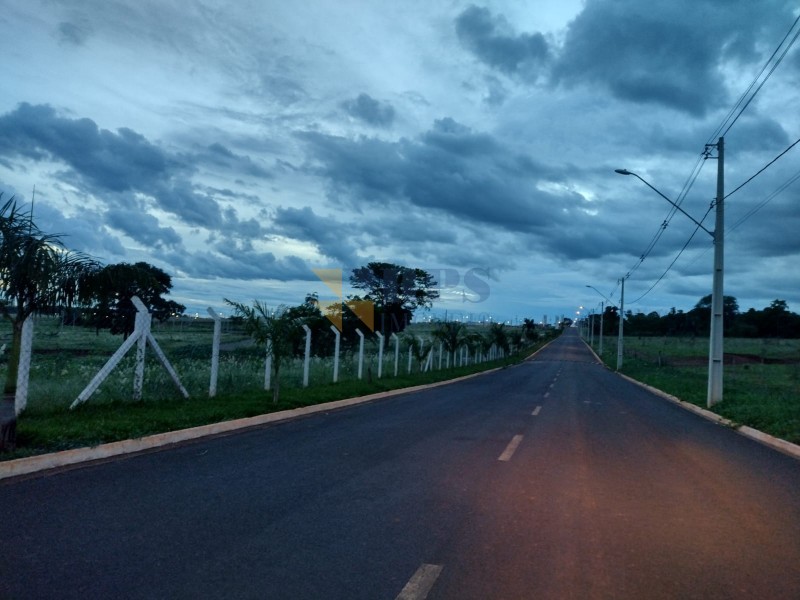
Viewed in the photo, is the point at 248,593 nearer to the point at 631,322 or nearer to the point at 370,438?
the point at 370,438

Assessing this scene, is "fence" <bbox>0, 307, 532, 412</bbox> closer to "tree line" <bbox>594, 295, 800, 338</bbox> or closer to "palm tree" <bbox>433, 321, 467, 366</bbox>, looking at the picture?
"palm tree" <bbox>433, 321, 467, 366</bbox>

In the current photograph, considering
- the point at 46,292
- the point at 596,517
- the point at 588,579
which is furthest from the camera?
the point at 46,292

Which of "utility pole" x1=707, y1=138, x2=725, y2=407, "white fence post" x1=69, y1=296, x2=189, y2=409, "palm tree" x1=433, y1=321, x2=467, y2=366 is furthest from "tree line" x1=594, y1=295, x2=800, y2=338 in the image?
"white fence post" x1=69, y1=296, x2=189, y2=409

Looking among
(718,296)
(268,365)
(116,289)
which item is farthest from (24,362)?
(718,296)

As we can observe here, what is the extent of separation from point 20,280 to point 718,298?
63.6 feet

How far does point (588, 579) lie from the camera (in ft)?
16.4

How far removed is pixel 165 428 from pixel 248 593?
679 cm

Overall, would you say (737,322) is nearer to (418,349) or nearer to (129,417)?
(418,349)

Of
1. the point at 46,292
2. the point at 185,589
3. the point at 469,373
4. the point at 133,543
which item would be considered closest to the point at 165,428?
the point at 46,292

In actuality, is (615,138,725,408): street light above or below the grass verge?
above

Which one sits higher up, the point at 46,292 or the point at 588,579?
the point at 46,292

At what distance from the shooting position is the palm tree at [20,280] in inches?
338

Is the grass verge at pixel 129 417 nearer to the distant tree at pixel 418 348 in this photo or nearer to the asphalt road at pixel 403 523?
the asphalt road at pixel 403 523

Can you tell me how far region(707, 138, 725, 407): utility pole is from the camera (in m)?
20.5
